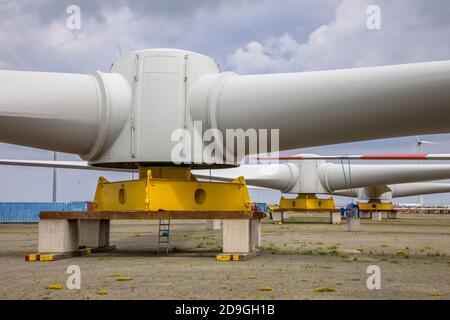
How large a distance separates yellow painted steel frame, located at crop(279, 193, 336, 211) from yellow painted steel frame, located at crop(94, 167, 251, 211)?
23287 millimetres

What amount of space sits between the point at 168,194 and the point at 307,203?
81.2 feet

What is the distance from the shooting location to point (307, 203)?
36.9 metres

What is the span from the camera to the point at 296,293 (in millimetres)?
7969

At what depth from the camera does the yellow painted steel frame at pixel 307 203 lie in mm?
36875

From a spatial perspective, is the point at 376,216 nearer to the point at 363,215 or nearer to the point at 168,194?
the point at 363,215

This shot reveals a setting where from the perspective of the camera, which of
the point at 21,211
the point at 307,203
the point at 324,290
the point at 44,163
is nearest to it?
the point at 324,290

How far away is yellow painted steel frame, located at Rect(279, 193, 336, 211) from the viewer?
36.9m

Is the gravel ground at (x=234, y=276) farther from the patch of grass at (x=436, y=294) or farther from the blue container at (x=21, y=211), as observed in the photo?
the blue container at (x=21, y=211)

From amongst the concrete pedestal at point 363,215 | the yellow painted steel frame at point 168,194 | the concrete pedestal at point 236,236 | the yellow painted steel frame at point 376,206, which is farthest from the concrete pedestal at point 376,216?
the concrete pedestal at point 236,236

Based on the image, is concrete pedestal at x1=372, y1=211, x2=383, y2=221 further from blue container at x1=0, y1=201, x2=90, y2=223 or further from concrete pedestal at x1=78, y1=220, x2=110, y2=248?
concrete pedestal at x1=78, y1=220, x2=110, y2=248

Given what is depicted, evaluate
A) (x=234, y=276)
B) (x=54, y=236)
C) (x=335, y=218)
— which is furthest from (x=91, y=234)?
(x=335, y=218)

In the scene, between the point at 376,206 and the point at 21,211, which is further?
the point at 376,206

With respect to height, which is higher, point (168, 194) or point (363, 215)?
point (168, 194)

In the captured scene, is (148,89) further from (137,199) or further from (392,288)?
(392,288)
